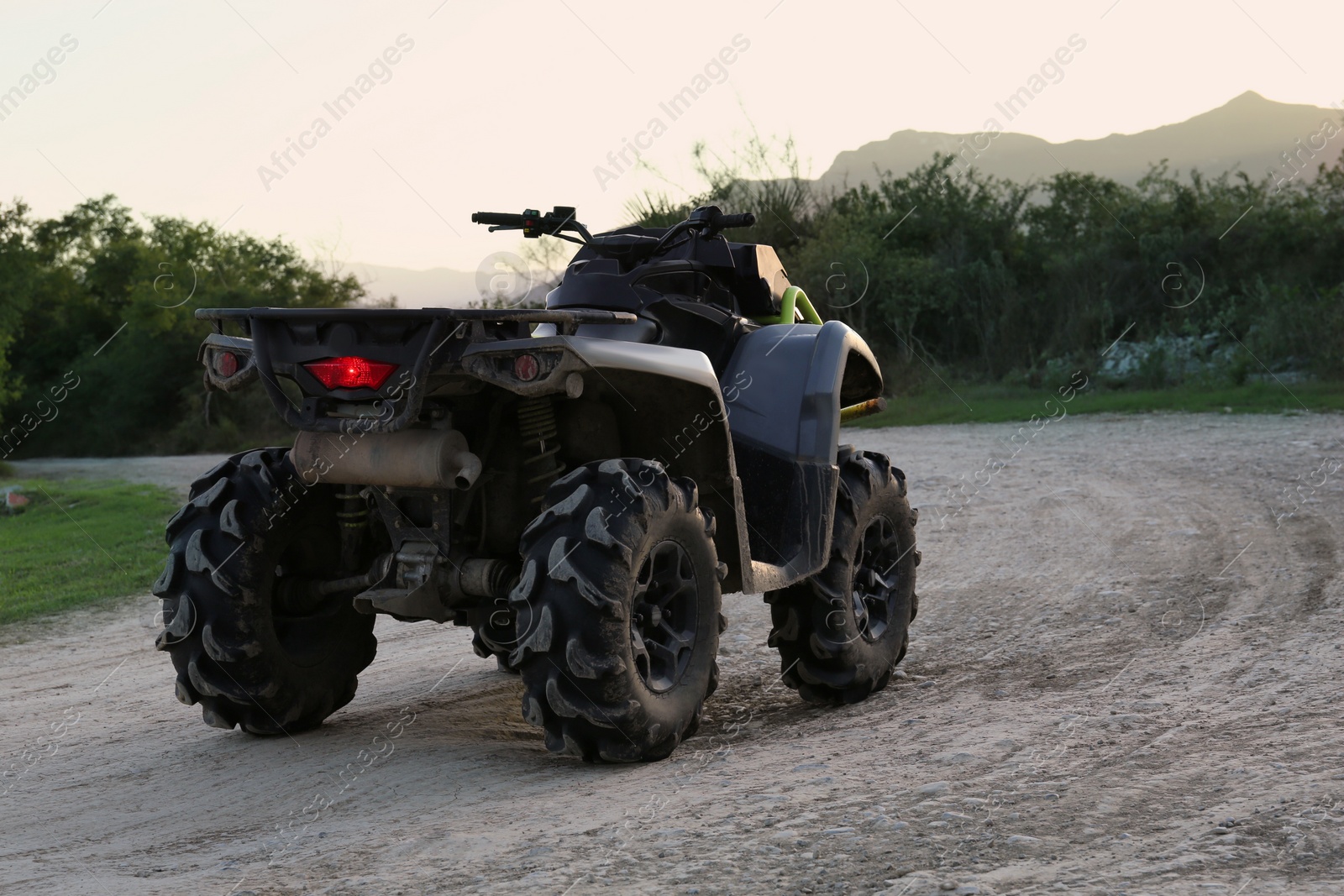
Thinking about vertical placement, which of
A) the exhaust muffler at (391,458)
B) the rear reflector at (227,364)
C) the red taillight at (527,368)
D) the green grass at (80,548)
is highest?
the rear reflector at (227,364)

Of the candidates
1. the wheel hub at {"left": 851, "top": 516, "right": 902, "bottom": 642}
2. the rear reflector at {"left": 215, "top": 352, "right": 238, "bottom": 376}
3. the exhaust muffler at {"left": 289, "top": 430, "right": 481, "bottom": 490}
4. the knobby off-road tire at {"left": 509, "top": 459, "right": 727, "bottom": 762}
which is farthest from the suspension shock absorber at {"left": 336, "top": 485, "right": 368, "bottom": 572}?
the wheel hub at {"left": 851, "top": 516, "right": 902, "bottom": 642}

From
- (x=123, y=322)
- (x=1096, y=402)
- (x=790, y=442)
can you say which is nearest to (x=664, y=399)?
(x=790, y=442)

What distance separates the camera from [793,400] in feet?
18.3

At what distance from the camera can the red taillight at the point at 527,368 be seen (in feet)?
14.1

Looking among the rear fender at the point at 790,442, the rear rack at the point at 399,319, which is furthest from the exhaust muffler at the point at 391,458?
the rear fender at the point at 790,442

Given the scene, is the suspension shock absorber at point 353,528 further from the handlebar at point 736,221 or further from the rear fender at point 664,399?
the handlebar at point 736,221

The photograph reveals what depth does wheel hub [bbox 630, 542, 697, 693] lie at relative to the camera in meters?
4.66

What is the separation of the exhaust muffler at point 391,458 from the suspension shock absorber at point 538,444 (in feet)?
1.05

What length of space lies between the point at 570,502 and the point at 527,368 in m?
0.48

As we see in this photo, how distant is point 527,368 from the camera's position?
4293 millimetres

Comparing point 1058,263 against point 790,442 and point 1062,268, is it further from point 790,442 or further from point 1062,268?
point 790,442

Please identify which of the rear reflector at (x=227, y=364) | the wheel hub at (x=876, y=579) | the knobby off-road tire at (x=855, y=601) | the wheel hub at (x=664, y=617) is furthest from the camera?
the wheel hub at (x=876, y=579)

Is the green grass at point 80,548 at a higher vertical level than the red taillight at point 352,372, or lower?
lower

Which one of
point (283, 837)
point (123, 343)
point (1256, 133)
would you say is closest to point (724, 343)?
point (283, 837)
